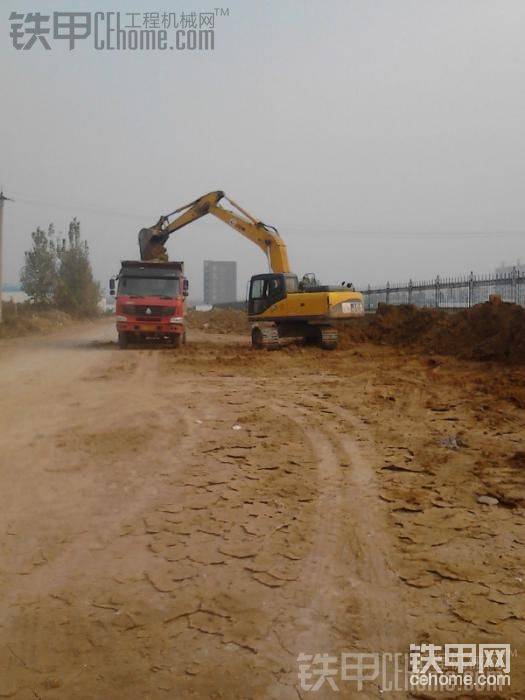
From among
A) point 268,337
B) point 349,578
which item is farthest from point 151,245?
point 349,578

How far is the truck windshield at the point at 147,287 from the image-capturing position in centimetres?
1884

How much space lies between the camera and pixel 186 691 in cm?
250

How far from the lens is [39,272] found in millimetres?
46094

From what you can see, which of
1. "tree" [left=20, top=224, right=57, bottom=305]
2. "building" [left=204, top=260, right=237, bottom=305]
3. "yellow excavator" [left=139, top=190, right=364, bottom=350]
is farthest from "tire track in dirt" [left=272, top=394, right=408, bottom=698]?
"building" [left=204, top=260, right=237, bottom=305]

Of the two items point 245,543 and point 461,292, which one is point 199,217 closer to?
point 461,292

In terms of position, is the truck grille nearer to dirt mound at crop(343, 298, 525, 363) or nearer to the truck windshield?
the truck windshield

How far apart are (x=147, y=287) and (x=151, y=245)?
3.10 meters

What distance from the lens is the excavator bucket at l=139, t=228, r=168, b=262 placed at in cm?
2134

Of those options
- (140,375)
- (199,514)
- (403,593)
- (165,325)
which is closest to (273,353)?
(165,325)

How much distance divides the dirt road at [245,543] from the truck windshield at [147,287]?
10.7 m

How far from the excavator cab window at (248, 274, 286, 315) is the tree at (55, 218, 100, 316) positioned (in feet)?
109

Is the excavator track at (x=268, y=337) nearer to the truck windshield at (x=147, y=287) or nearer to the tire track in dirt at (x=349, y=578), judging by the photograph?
the truck windshield at (x=147, y=287)

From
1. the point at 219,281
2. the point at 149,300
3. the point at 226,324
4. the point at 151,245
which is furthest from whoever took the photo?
the point at 219,281

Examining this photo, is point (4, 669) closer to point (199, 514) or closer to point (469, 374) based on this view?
point (199, 514)
